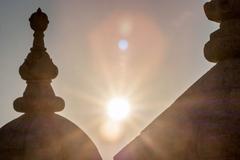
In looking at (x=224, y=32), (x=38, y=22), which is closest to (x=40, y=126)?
(x=38, y=22)

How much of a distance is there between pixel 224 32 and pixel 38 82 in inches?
280

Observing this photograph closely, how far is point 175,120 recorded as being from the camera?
4809 mm

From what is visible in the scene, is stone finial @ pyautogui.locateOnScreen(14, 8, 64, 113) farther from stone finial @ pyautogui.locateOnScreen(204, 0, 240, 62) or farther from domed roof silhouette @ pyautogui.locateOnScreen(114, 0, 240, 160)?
stone finial @ pyautogui.locateOnScreen(204, 0, 240, 62)

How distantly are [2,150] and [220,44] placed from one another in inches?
271

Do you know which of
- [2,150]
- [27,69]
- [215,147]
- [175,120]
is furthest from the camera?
[27,69]

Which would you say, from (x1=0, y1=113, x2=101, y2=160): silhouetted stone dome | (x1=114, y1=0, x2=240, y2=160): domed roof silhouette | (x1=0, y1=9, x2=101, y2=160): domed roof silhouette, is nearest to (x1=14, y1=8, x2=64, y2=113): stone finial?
(x1=0, y1=9, x2=101, y2=160): domed roof silhouette

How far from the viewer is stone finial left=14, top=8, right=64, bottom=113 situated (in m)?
11.2

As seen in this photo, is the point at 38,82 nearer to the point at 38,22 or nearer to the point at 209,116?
the point at 38,22

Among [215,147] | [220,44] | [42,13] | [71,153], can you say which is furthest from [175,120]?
[42,13]

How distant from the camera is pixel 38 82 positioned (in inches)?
455

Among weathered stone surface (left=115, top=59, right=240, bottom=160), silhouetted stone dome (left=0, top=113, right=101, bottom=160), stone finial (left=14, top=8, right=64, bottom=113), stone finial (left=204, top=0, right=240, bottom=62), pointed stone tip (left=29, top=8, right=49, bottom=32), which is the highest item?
pointed stone tip (left=29, top=8, right=49, bottom=32)

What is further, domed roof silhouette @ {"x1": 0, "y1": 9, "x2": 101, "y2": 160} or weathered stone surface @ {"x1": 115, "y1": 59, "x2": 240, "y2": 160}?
domed roof silhouette @ {"x1": 0, "y1": 9, "x2": 101, "y2": 160}

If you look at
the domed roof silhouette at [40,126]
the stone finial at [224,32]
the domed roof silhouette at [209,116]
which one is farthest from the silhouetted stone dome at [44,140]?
the stone finial at [224,32]

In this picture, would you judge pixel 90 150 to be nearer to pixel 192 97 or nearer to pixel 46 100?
pixel 46 100
